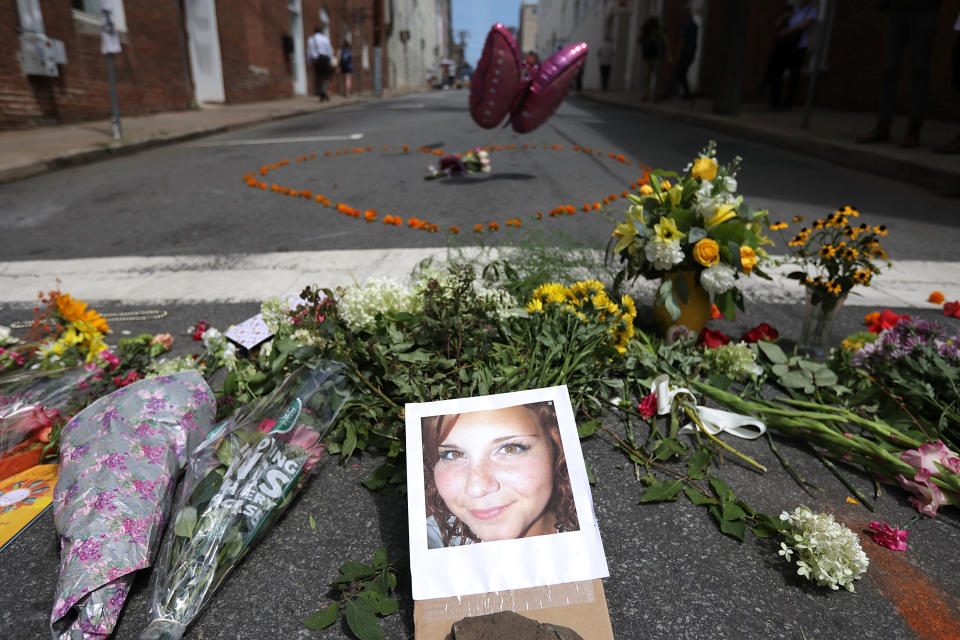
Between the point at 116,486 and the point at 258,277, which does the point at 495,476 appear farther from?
the point at 258,277

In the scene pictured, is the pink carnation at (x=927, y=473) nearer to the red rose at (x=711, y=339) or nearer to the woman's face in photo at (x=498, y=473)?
the red rose at (x=711, y=339)

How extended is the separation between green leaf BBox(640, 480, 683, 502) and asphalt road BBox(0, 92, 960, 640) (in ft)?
0.13

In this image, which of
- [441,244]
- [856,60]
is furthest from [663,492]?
[856,60]

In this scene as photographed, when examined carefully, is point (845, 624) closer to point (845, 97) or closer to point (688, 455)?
point (688, 455)

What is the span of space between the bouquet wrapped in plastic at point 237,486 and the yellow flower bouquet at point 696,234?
1.30 m

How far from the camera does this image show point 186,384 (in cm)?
181

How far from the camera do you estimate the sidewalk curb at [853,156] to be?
564 cm

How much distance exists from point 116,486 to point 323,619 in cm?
64

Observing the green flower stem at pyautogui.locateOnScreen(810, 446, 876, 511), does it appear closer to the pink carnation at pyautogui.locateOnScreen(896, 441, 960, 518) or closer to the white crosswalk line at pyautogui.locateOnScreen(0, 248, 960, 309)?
the pink carnation at pyautogui.locateOnScreen(896, 441, 960, 518)

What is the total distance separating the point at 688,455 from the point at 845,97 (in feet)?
47.4

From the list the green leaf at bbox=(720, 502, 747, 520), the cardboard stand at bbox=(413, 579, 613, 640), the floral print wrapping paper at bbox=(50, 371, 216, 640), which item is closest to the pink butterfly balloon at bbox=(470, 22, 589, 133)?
the floral print wrapping paper at bbox=(50, 371, 216, 640)

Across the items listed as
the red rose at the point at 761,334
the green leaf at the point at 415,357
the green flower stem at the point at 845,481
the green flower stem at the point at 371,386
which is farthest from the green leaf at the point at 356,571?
the red rose at the point at 761,334

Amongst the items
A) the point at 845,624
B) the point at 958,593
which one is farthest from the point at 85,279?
the point at 958,593

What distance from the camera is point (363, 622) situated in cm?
122
